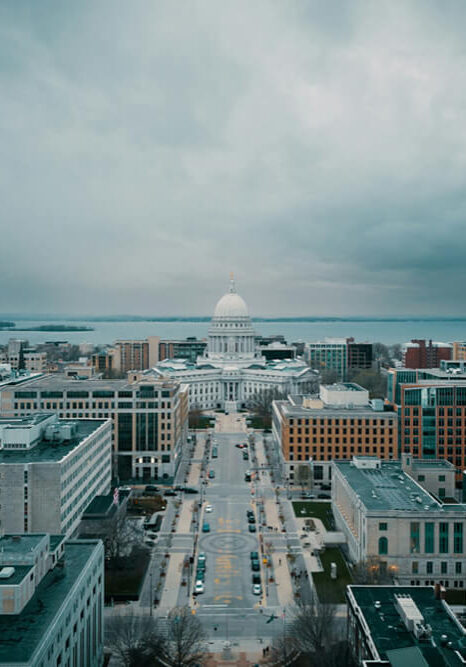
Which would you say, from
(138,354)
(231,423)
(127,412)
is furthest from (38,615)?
(138,354)

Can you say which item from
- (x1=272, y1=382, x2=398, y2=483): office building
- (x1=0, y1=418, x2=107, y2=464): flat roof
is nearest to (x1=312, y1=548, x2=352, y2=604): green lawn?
(x1=272, y1=382, x2=398, y2=483): office building

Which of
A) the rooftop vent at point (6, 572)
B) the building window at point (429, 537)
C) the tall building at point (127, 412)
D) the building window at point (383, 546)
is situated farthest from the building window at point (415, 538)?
the tall building at point (127, 412)

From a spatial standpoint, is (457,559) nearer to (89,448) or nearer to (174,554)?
(174,554)

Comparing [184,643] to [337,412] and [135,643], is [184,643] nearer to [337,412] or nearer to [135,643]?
[135,643]

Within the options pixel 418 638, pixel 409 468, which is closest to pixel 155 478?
pixel 409 468

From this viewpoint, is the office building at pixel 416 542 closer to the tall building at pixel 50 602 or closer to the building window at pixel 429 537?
the building window at pixel 429 537
